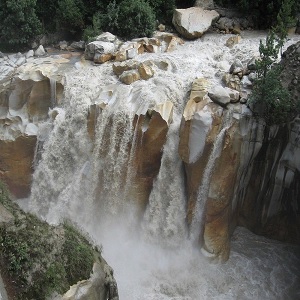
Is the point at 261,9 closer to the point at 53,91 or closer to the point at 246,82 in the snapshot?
the point at 246,82

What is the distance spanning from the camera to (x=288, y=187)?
1149 cm

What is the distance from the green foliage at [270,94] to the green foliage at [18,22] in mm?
9194

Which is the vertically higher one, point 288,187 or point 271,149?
point 271,149

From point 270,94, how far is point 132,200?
495 centimetres

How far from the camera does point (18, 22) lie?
15281 mm

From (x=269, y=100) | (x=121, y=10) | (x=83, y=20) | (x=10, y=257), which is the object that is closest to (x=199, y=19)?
(x=121, y=10)

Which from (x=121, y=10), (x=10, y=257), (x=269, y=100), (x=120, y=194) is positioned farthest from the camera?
(x=121, y=10)

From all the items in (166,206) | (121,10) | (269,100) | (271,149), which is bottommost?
(166,206)

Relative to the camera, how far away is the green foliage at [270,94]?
10.5m

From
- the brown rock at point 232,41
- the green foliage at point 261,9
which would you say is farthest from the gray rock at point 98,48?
the green foliage at point 261,9

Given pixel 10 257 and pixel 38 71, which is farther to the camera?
pixel 38 71

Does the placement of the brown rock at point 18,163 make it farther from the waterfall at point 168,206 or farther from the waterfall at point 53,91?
the waterfall at point 168,206

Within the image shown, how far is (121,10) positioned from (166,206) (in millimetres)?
8011

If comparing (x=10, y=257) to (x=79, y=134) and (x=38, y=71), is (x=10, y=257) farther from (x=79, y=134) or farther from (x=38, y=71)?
Answer: (x=38, y=71)
